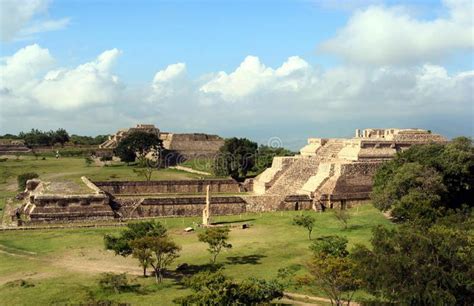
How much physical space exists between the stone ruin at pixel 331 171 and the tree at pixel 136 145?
21.5m

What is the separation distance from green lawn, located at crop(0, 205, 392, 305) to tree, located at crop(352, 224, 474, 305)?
472 cm

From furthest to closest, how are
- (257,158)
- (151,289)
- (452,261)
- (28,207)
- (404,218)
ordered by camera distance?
1. (257,158)
2. (28,207)
3. (404,218)
4. (151,289)
5. (452,261)

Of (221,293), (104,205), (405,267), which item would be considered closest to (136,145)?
(104,205)

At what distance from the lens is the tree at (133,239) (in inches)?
849

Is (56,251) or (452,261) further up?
(452,261)

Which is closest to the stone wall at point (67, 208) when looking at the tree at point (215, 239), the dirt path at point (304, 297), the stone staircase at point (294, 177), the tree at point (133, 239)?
the tree at point (133, 239)

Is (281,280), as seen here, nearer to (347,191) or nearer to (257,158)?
(347,191)

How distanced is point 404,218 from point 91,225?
57.7ft

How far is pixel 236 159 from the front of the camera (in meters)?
52.1

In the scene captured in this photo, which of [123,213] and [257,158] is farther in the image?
[257,158]

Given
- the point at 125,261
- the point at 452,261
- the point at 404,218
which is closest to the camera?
the point at 452,261

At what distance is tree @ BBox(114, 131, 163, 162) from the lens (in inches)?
2437

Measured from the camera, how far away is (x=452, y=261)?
15.3m

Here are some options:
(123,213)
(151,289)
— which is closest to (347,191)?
(123,213)
